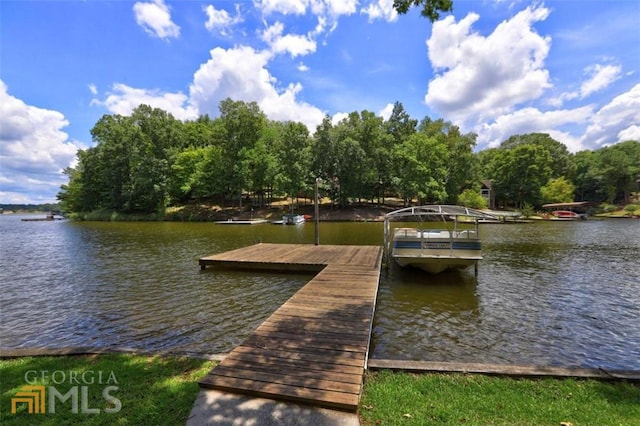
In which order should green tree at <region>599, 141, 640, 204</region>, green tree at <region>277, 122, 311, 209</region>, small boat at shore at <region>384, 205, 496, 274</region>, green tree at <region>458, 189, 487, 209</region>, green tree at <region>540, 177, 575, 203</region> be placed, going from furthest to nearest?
green tree at <region>599, 141, 640, 204</region>, green tree at <region>540, 177, 575, 203</region>, green tree at <region>458, 189, 487, 209</region>, green tree at <region>277, 122, 311, 209</region>, small boat at shore at <region>384, 205, 496, 274</region>

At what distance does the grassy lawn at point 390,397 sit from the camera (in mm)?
3656

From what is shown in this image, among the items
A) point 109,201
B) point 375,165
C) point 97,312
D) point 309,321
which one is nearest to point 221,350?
point 309,321

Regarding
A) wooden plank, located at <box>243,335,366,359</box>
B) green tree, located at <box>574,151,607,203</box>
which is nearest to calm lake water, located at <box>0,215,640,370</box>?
wooden plank, located at <box>243,335,366,359</box>

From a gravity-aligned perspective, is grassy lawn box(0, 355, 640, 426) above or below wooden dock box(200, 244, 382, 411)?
below

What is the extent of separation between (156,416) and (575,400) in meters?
5.23

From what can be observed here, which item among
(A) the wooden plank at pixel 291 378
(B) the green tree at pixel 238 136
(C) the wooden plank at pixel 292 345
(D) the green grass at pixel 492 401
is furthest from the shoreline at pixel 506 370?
(B) the green tree at pixel 238 136

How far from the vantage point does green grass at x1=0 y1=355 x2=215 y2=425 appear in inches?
145

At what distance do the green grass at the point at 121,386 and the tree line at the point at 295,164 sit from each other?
1563 inches

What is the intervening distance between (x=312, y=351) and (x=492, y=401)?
2.54 metres

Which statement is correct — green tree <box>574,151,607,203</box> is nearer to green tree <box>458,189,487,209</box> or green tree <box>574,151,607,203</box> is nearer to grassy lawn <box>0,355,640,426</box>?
green tree <box>458,189,487,209</box>

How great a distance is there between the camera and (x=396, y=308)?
8977mm

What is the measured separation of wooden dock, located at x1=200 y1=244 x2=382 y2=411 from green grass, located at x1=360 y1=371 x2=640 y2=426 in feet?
1.28

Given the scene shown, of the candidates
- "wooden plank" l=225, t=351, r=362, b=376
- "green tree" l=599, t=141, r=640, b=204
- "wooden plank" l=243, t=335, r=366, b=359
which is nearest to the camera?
"wooden plank" l=225, t=351, r=362, b=376

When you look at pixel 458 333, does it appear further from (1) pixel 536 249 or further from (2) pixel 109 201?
(2) pixel 109 201
